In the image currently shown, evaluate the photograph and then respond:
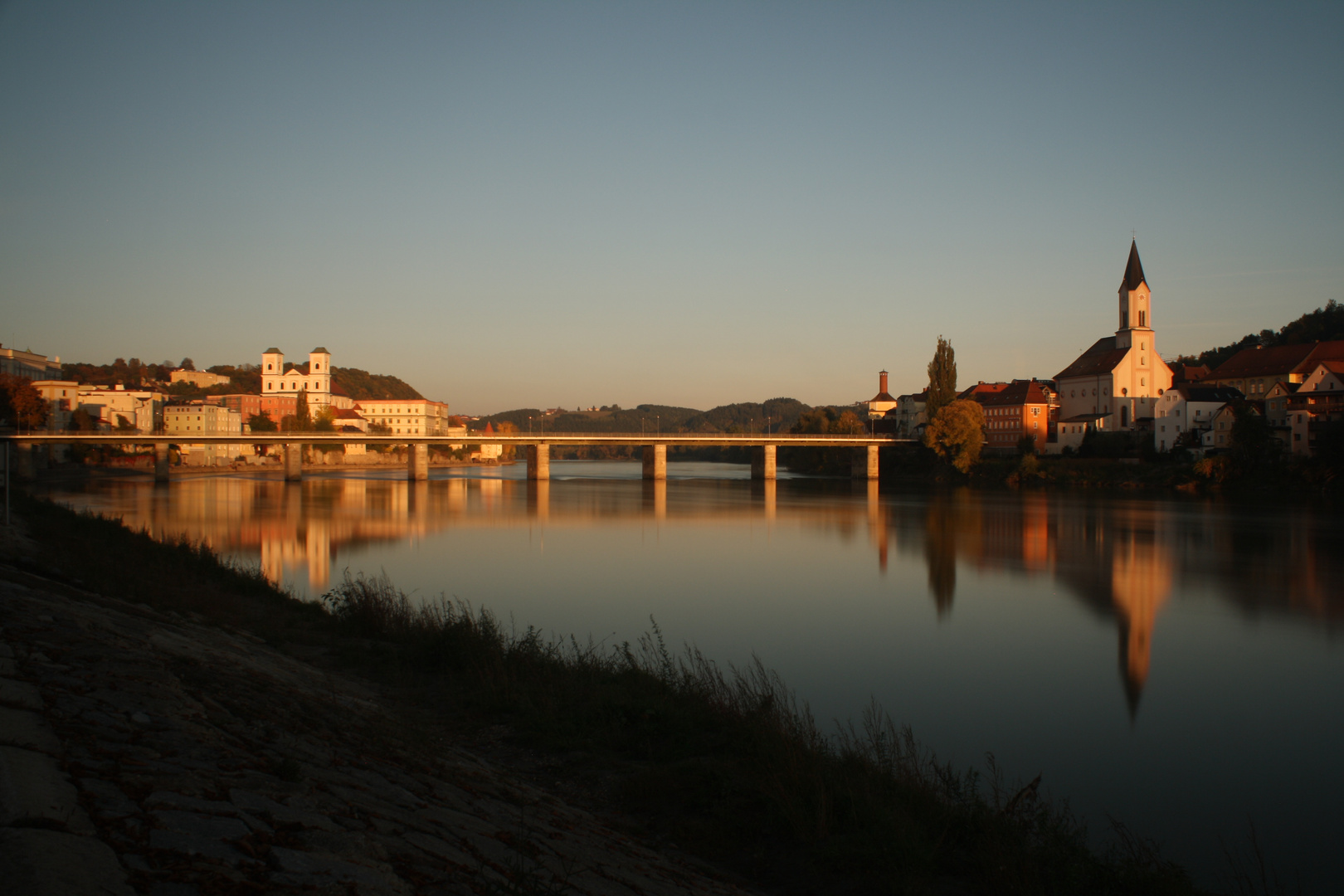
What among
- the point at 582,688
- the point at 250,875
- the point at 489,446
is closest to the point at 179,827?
the point at 250,875

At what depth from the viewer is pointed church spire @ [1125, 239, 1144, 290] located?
259 ft

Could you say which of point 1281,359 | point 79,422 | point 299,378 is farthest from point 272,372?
point 1281,359

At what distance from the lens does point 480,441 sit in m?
62.2

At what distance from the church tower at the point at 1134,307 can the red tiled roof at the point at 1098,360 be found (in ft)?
4.75

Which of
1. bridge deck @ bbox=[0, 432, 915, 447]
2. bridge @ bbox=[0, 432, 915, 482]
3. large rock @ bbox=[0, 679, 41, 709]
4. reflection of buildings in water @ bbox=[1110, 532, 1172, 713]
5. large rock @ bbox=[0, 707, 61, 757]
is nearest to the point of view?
large rock @ bbox=[0, 707, 61, 757]

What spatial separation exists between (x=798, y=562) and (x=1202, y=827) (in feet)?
61.8

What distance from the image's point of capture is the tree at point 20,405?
2371 inches

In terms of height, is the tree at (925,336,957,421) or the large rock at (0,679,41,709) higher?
the tree at (925,336,957,421)

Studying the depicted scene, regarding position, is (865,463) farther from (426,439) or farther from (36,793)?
(36,793)

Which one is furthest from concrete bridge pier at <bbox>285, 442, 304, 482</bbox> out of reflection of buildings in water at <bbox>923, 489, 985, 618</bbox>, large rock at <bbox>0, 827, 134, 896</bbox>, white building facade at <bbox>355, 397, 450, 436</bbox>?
large rock at <bbox>0, 827, 134, 896</bbox>

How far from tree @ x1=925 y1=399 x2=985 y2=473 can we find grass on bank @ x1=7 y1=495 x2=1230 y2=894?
6173 centimetres

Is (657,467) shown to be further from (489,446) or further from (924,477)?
(489,446)

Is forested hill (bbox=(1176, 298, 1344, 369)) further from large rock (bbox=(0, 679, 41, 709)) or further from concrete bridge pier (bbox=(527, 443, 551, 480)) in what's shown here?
large rock (bbox=(0, 679, 41, 709))

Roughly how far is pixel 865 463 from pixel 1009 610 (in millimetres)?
63693
